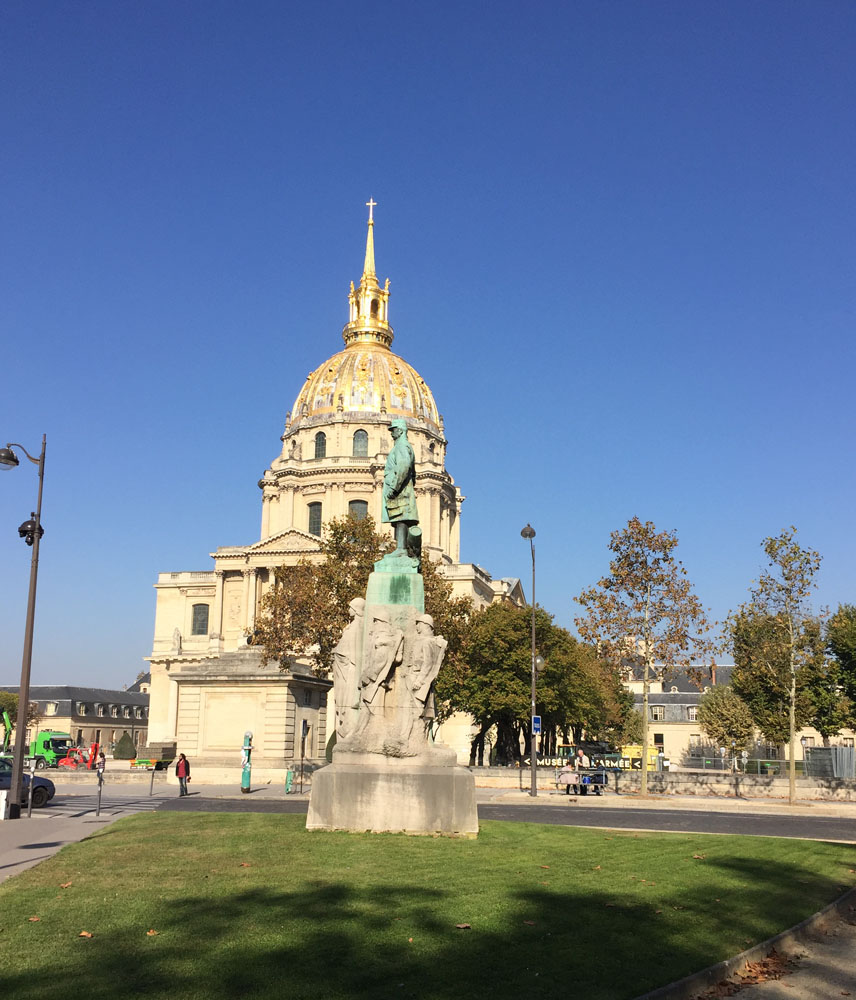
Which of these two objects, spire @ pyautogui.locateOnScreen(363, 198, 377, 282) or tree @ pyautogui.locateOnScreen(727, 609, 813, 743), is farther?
spire @ pyautogui.locateOnScreen(363, 198, 377, 282)

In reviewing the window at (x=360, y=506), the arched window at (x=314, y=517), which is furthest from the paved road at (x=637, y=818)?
the arched window at (x=314, y=517)

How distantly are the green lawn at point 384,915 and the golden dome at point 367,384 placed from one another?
82970 mm

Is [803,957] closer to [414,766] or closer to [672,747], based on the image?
[414,766]

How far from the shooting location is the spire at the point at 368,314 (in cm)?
10794

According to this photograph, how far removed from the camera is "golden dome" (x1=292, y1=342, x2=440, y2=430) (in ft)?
321

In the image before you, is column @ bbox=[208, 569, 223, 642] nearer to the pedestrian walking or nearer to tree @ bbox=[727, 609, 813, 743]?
tree @ bbox=[727, 609, 813, 743]

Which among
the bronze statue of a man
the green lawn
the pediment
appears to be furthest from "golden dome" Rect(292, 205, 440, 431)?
the green lawn

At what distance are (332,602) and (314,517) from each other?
52.6 metres

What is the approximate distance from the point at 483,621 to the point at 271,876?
47.9 metres

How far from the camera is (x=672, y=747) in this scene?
91.2m

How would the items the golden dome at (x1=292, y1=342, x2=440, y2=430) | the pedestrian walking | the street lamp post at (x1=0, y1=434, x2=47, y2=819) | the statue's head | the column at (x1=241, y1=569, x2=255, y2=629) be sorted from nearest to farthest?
the statue's head → the street lamp post at (x1=0, y1=434, x2=47, y2=819) → the pedestrian walking → the column at (x1=241, y1=569, x2=255, y2=629) → the golden dome at (x1=292, y1=342, x2=440, y2=430)

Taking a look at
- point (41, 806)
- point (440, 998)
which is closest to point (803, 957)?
point (440, 998)

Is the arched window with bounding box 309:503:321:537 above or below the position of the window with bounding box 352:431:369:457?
below

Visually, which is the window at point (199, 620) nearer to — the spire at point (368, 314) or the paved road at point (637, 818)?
the spire at point (368, 314)
